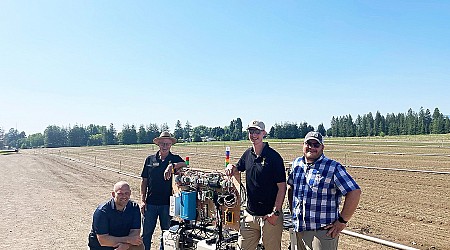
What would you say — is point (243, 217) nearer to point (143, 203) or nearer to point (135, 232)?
point (135, 232)

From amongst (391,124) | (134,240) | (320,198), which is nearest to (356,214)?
(320,198)

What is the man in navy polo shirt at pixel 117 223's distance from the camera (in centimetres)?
441

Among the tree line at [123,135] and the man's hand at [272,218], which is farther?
the tree line at [123,135]

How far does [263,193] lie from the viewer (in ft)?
13.5

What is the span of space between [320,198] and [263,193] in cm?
76

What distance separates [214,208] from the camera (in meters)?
5.01

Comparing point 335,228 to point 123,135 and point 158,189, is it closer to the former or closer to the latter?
point 158,189

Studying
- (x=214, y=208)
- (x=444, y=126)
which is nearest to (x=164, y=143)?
(x=214, y=208)

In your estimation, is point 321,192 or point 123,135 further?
point 123,135

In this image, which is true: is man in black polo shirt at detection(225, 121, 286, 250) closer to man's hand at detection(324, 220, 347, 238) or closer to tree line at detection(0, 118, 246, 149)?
man's hand at detection(324, 220, 347, 238)

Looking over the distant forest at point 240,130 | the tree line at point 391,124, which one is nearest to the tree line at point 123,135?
the distant forest at point 240,130

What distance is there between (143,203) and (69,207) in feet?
19.1

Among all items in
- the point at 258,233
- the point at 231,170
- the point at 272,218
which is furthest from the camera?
the point at 231,170

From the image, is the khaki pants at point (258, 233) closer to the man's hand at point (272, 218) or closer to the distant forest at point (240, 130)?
the man's hand at point (272, 218)
